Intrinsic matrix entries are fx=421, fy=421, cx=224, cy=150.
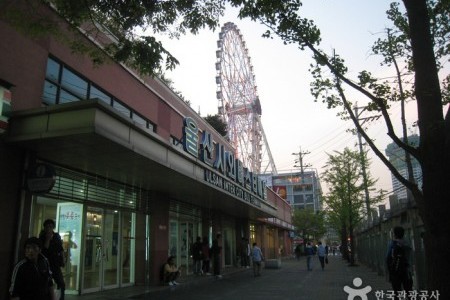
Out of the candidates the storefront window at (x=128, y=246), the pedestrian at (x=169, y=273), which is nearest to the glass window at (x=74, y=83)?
the storefront window at (x=128, y=246)

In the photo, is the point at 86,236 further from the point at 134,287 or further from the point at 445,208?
the point at 445,208

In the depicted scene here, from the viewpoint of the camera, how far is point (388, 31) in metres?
8.32

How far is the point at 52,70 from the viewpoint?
11492 mm

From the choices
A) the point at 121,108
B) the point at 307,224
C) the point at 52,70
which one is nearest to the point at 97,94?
the point at 121,108

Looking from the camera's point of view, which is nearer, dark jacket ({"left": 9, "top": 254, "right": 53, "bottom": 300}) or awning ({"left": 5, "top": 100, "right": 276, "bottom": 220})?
dark jacket ({"left": 9, "top": 254, "right": 53, "bottom": 300})

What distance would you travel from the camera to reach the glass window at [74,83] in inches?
473

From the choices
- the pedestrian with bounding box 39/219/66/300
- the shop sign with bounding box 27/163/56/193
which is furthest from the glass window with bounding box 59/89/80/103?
the pedestrian with bounding box 39/219/66/300

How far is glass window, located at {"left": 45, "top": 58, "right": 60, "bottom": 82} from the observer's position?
37.1 feet

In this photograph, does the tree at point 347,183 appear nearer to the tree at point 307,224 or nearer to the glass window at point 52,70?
the glass window at point 52,70

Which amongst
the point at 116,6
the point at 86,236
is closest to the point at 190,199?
the point at 86,236

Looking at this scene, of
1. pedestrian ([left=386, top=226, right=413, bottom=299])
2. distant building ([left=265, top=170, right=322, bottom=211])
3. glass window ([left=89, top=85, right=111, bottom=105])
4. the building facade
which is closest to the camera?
pedestrian ([left=386, top=226, right=413, bottom=299])

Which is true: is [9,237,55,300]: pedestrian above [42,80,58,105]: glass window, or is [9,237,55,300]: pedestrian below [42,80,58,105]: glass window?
below

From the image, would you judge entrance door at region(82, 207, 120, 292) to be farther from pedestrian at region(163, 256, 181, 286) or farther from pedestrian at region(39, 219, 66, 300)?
pedestrian at region(39, 219, 66, 300)

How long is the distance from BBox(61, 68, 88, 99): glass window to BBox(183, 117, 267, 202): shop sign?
3690 mm
